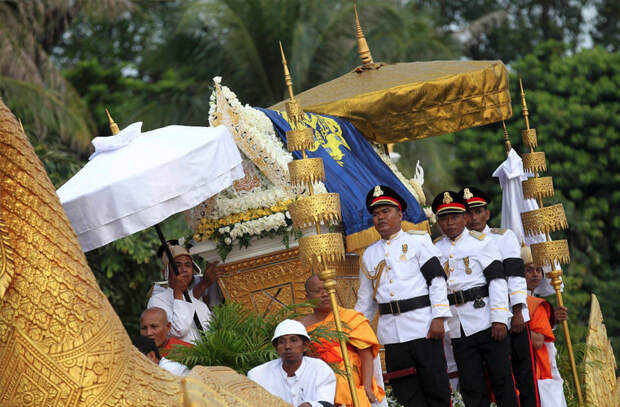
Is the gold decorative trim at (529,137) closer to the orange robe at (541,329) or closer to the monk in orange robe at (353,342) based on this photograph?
the orange robe at (541,329)

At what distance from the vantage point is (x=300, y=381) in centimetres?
610

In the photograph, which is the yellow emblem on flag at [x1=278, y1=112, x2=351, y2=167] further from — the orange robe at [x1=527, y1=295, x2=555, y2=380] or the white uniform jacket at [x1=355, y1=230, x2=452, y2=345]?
the orange robe at [x1=527, y1=295, x2=555, y2=380]

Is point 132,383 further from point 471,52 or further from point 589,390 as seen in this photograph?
point 471,52

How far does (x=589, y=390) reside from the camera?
870cm

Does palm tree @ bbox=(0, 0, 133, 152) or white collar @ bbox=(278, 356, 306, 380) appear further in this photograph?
palm tree @ bbox=(0, 0, 133, 152)

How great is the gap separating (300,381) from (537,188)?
3469mm

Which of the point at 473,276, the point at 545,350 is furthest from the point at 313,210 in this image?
the point at 545,350

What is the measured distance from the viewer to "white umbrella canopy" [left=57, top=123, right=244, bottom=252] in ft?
20.9

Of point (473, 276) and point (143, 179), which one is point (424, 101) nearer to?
point (473, 276)

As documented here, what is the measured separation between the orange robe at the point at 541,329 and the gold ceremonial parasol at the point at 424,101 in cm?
189

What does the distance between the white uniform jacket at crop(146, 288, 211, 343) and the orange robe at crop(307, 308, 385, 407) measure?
3.06 feet

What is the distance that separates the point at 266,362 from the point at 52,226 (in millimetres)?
2961

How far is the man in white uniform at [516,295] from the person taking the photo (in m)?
7.88

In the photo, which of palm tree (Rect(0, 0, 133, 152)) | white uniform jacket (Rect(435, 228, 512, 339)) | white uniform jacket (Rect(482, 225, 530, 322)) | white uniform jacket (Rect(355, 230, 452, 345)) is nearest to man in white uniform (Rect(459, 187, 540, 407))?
A: white uniform jacket (Rect(482, 225, 530, 322))
